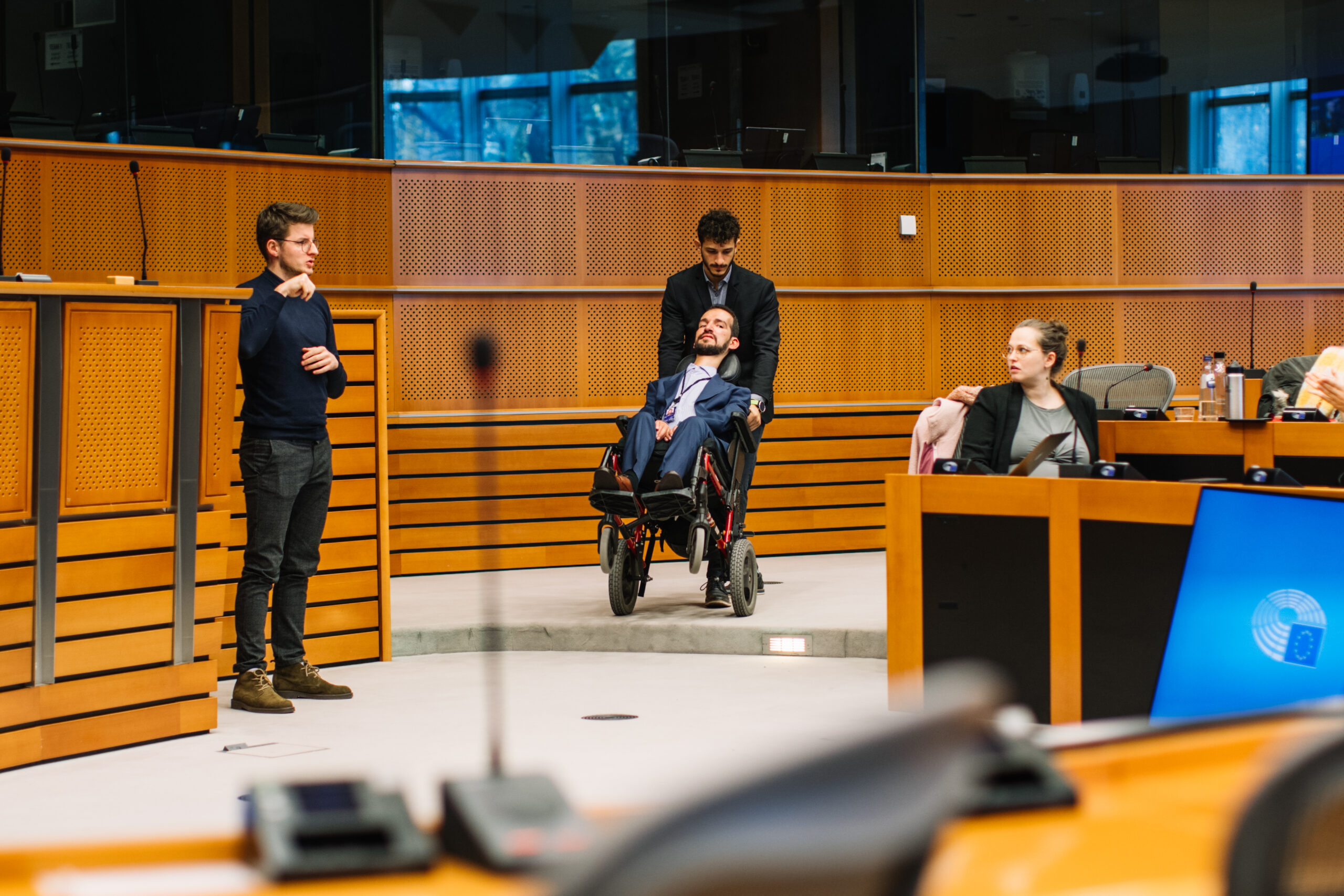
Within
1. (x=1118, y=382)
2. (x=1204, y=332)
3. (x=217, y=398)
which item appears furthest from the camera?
(x=1204, y=332)

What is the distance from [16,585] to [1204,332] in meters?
7.60

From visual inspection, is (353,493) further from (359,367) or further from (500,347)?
(500,347)

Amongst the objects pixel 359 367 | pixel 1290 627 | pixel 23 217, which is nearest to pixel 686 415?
pixel 359 367

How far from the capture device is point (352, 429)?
541 centimetres

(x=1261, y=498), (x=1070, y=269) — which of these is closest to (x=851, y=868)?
(x=1261, y=498)

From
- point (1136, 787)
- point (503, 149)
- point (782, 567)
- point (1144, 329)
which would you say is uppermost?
point (503, 149)

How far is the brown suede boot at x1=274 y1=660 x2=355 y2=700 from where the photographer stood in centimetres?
471

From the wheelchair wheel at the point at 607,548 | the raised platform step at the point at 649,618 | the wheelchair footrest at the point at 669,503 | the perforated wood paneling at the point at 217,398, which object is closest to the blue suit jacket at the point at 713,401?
the wheelchair footrest at the point at 669,503

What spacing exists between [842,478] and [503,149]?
298cm

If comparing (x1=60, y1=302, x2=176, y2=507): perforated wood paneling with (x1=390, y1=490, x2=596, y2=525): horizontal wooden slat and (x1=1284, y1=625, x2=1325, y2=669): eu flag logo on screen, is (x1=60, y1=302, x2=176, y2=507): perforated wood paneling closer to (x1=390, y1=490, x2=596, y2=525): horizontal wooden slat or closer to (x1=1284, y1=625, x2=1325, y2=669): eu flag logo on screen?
(x1=1284, y1=625, x2=1325, y2=669): eu flag logo on screen

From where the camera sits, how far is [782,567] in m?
7.81

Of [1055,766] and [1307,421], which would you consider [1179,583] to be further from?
[1055,766]

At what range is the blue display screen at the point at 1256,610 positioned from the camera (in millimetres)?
2709

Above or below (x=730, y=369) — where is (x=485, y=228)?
above
